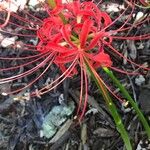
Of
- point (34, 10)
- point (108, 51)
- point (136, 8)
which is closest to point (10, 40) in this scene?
point (34, 10)

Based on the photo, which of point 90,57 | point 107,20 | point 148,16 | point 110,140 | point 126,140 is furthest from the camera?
point 148,16

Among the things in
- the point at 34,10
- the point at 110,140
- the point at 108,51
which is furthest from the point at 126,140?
the point at 34,10

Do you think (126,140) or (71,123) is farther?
(71,123)

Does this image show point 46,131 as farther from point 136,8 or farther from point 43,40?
point 136,8

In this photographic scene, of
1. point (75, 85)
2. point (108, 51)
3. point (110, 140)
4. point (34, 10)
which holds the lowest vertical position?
point (110, 140)

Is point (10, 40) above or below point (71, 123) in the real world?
above

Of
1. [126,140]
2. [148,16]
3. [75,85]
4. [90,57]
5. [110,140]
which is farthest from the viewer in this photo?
[148,16]

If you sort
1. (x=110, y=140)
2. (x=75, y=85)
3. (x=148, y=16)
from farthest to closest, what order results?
1. (x=148, y=16)
2. (x=75, y=85)
3. (x=110, y=140)

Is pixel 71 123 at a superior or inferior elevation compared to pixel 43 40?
inferior

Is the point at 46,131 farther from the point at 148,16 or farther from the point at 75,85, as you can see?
the point at 148,16
